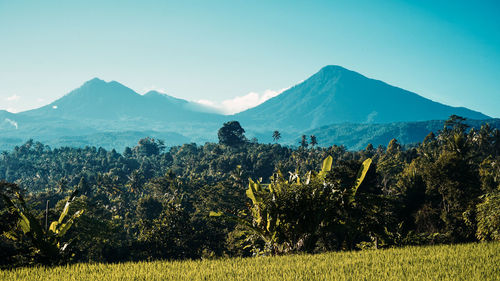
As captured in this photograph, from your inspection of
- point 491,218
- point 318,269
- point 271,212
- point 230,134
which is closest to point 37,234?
point 271,212

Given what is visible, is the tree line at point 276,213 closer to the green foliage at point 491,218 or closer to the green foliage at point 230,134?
the green foliage at point 491,218

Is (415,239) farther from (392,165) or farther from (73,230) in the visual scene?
(392,165)

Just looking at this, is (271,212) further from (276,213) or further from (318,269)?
(318,269)

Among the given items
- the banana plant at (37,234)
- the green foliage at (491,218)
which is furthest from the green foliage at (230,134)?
the banana plant at (37,234)

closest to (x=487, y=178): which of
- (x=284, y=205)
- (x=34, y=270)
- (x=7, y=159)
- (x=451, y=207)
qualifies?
(x=451, y=207)

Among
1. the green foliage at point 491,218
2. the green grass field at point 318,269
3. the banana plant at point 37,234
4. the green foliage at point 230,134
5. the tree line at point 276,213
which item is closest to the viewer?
the green grass field at point 318,269

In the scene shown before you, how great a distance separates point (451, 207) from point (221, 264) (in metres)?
26.7

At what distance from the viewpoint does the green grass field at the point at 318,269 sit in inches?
242

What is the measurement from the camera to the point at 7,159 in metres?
141

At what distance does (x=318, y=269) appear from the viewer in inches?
265

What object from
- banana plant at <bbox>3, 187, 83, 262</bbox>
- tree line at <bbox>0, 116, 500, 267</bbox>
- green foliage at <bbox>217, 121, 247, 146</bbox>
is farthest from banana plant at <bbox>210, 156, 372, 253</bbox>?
green foliage at <bbox>217, 121, 247, 146</bbox>

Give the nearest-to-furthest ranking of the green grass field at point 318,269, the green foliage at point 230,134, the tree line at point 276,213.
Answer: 1. the green grass field at point 318,269
2. the tree line at point 276,213
3. the green foliage at point 230,134

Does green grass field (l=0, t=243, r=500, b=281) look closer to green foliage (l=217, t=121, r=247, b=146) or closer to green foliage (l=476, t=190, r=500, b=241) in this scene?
green foliage (l=476, t=190, r=500, b=241)

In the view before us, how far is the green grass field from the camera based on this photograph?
20.2ft
